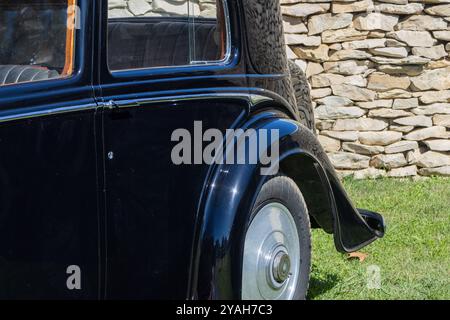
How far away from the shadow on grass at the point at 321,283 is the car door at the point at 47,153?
1831 mm

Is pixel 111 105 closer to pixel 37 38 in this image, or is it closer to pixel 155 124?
pixel 155 124

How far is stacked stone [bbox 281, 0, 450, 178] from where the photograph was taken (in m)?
7.43

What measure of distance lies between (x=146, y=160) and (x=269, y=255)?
2.46 feet

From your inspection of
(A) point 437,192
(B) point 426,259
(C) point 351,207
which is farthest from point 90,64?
(A) point 437,192

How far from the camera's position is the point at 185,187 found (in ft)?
10.6

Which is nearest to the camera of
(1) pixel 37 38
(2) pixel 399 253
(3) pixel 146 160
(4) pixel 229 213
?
(1) pixel 37 38

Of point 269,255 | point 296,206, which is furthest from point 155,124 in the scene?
point 296,206

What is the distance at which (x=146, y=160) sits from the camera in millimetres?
3100

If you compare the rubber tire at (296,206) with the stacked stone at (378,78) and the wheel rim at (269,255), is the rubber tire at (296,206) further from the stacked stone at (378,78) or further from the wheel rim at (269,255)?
the stacked stone at (378,78)

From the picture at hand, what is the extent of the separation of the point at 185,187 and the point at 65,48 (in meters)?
0.69

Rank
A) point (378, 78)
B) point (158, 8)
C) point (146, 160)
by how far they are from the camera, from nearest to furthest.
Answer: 1. point (146, 160)
2. point (158, 8)
3. point (378, 78)

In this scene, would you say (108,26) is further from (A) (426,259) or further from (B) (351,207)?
(A) (426,259)

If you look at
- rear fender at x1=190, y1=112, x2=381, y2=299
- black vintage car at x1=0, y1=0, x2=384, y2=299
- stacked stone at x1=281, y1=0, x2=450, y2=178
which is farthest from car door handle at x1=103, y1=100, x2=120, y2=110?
stacked stone at x1=281, y1=0, x2=450, y2=178

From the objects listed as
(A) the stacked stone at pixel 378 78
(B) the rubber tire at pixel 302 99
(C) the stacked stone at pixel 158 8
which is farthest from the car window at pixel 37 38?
(A) the stacked stone at pixel 378 78
